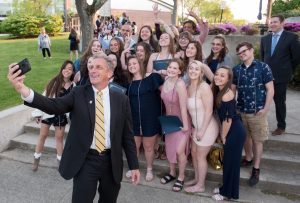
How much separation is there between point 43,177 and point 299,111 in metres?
5.36

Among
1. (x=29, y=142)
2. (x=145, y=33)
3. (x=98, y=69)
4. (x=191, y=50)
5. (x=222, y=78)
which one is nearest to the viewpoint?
(x=98, y=69)

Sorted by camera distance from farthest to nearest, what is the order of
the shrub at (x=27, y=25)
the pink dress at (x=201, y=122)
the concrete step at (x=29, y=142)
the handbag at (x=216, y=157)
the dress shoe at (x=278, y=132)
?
the shrub at (x=27, y=25) < the concrete step at (x=29, y=142) < the dress shoe at (x=278, y=132) < the handbag at (x=216, y=157) < the pink dress at (x=201, y=122)

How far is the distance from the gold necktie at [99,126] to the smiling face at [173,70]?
1.74 m

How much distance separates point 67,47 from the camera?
→ 19.9 meters

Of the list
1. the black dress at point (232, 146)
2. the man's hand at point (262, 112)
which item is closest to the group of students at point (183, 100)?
the black dress at point (232, 146)

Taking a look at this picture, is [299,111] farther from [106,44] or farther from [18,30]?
[18,30]

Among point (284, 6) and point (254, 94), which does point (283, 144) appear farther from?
point (284, 6)

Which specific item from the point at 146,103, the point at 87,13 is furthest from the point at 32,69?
the point at 146,103

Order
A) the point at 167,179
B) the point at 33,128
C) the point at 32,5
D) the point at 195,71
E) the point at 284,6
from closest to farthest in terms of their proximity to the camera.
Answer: the point at 195,71
the point at 167,179
the point at 33,128
the point at 284,6
the point at 32,5

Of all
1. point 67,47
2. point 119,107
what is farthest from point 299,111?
point 67,47

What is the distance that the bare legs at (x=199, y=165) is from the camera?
475cm

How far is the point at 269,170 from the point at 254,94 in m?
1.41

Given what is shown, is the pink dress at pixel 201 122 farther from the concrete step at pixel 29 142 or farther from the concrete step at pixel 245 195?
the concrete step at pixel 29 142

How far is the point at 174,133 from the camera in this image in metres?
4.91
